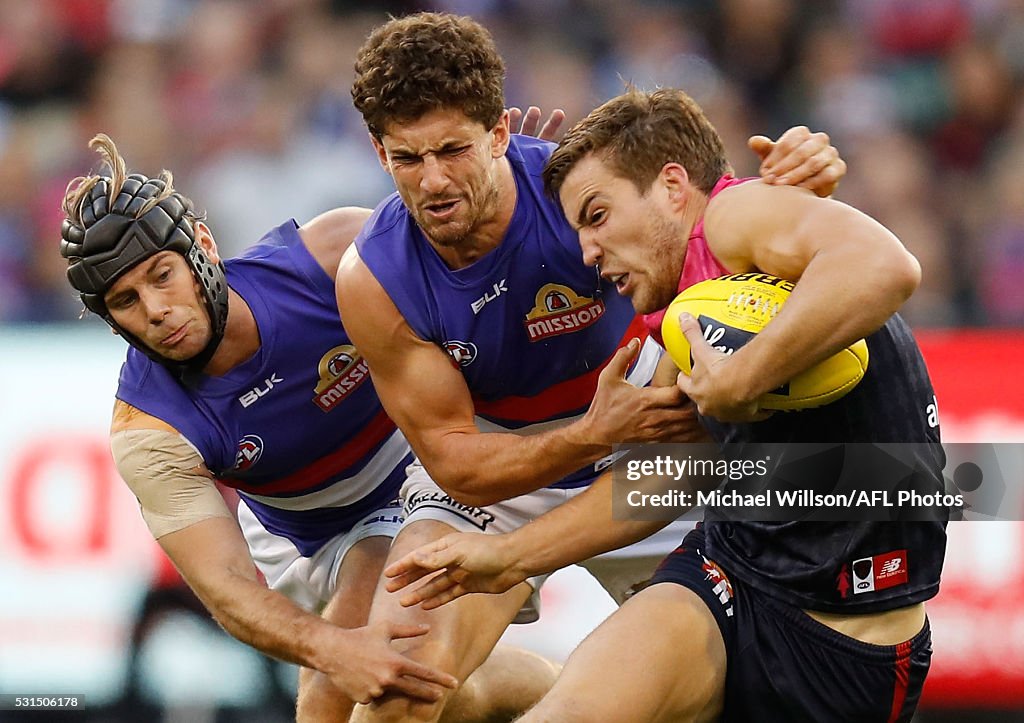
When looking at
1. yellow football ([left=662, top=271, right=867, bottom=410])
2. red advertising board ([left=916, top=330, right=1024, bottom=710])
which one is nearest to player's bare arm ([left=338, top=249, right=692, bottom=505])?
yellow football ([left=662, top=271, right=867, bottom=410])

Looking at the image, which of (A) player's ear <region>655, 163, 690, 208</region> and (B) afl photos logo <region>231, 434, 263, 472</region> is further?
(B) afl photos logo <region>231, 434, 263, 472</region>

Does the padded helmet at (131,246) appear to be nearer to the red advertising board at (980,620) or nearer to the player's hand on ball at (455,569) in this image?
the player's hand on ball at (455,569)

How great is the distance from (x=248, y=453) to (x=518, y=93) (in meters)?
4.22

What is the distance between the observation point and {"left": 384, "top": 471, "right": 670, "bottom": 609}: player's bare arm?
13.7ft

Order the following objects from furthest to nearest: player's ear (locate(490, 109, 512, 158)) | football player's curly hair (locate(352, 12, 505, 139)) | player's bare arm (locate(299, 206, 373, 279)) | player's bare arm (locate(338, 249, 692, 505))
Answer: player's bare arm (locate(299, 206, 373, 279)) → player's ear (locate(490, 109, 512, 158)) → player's bare arm (locate(338, 249, 692, 505)) → football player's curly hair (locate(352, 12, 505, 139))

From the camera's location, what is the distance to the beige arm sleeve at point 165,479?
4844 millimetres

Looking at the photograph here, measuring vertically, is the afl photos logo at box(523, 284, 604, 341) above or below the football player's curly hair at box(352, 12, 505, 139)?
below

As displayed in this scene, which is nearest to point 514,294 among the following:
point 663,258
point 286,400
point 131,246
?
point 663,258

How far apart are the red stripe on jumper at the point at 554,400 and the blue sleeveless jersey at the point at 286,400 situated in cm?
58

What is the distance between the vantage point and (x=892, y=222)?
26.5 feet

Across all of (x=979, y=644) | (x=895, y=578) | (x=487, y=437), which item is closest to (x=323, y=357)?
(x=487, y=437)

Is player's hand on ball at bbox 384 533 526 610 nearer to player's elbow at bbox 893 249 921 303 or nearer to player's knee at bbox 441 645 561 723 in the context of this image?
player's knee at bbox 441 645 561 723

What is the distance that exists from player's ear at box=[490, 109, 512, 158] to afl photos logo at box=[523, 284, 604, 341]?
444mm

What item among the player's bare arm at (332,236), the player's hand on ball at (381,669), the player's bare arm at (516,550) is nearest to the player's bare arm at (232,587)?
the player's hand on ball at (381,669)
